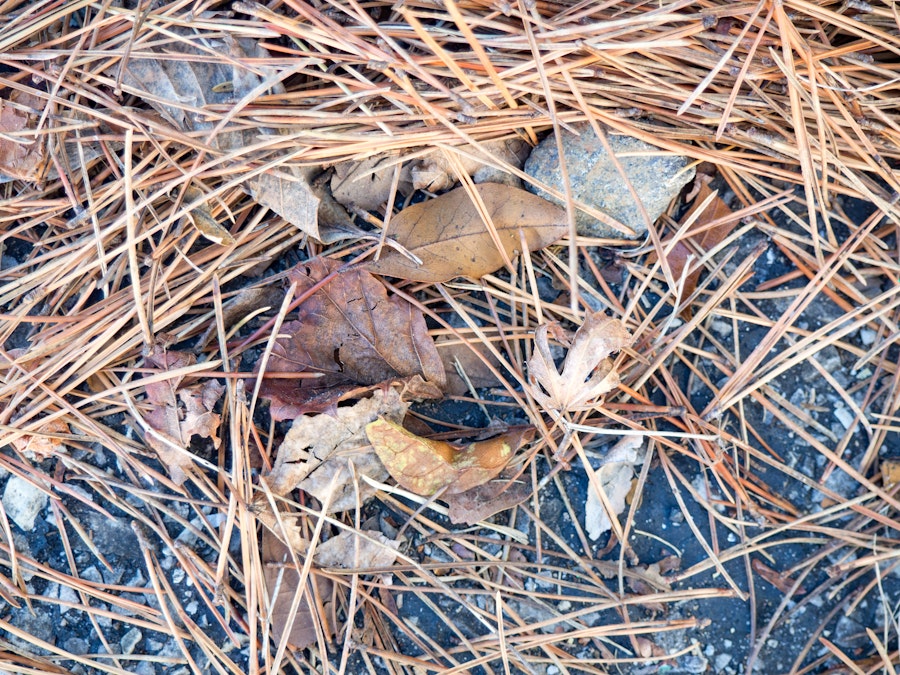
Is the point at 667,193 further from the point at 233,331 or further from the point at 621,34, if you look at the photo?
the point at 233,331

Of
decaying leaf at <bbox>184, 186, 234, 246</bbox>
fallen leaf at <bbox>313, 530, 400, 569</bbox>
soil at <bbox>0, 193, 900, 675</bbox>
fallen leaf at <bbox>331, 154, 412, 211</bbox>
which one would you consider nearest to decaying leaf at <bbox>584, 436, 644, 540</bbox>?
soil at <bbox>0, 193, 900, 675</bbox>

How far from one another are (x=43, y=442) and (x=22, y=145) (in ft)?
2.63

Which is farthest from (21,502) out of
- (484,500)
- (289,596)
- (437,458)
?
(484,500)

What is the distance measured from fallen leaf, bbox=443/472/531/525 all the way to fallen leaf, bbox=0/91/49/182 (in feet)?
4.59

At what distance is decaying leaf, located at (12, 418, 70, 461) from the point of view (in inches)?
69.4

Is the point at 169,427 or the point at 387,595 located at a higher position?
the point at 169,427

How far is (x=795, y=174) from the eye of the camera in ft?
5.88

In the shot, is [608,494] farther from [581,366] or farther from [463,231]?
[463,231]

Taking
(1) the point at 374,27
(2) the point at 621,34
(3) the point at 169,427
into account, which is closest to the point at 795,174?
(2) the point at 621,34

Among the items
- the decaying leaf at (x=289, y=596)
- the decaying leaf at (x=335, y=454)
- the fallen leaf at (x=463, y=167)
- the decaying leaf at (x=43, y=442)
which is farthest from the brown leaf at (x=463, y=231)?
the decaying leaf at (x=43, y=442)

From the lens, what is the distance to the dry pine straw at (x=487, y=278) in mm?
1613

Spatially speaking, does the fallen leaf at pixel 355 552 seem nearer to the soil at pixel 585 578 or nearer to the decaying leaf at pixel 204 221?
the soil at pixel 585 578

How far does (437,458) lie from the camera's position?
5.46 feet

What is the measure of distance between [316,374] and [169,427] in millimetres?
422
